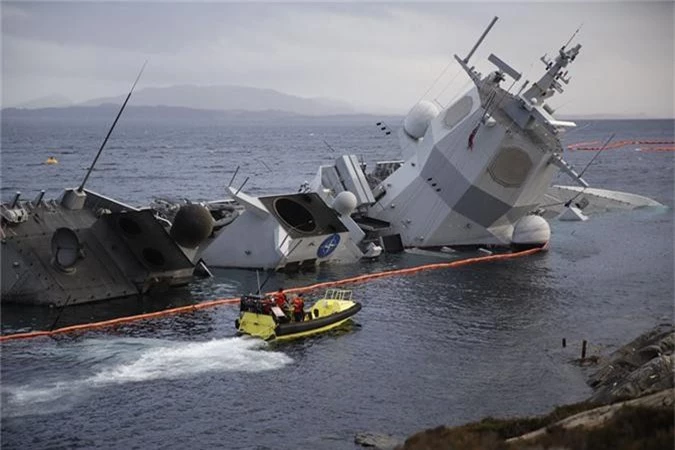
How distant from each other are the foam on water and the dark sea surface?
0.07 m

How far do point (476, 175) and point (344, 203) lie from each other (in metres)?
7.95

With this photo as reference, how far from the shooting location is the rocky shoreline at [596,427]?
17609mm

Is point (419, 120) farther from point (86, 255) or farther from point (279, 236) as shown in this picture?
point (86, 255)

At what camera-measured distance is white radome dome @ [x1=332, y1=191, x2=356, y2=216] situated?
52.9m

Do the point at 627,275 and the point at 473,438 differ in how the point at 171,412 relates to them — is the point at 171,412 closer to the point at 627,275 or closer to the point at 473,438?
the point at 473,438

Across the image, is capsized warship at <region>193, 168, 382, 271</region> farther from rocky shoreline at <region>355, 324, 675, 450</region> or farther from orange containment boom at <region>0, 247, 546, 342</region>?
rocky shoreline at <region>355, 324, 675, 450</region>

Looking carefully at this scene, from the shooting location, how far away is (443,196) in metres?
53.8

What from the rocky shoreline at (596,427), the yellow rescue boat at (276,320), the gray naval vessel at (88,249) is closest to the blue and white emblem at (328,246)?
the gray naval vessel at (88,249)

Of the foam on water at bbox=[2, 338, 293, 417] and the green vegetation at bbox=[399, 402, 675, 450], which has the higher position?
A: the green vegetation at bbox=[399, 402, 675, 450]

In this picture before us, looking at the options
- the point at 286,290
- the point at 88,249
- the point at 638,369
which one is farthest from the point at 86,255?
the point at 638,369

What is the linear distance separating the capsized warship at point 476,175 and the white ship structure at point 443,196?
0.06m

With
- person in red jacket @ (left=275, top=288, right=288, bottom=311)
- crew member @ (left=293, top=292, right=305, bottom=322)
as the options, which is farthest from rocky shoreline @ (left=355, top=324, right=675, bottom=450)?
person in red jacket @ (left=275, top=288, right=288, bottom=311)

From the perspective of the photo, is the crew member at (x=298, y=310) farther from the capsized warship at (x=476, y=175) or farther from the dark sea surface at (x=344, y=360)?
the capsized warship at (x=476, y=175)

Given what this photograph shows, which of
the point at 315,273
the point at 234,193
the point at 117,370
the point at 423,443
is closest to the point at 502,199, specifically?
the point at 315,273
